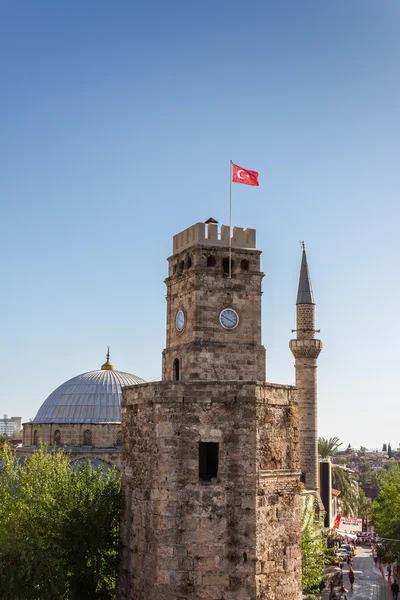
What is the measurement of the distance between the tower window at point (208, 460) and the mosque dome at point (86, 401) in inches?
637

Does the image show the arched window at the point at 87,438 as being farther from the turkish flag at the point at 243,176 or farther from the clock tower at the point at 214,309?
the turkish flag at the point at 243,176

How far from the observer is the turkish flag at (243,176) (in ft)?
64.7

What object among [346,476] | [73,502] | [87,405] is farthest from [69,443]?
[346,476]

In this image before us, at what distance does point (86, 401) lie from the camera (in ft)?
110

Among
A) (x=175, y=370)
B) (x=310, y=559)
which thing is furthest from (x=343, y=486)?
(x=175, y=370)

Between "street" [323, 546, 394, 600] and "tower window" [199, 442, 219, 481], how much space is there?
48.0 ft

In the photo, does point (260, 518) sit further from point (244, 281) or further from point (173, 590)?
point (244, 281)

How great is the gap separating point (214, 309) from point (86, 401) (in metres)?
16.4

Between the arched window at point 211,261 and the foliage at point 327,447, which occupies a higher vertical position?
the arched window at point 211,261

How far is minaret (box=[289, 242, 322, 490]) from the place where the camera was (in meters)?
35.6

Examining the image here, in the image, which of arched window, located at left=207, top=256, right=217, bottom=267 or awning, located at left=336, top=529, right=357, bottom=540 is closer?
arched window, located at left=207, top=256, right=217, bottom=267

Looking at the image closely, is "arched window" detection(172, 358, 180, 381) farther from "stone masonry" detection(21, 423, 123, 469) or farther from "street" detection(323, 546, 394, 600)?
"street" detection(323, 546, 394, 600)

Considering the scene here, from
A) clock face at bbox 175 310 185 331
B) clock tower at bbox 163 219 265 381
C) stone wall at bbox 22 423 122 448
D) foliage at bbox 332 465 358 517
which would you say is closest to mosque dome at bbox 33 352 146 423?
stone wall at bbox 22 423 122 448

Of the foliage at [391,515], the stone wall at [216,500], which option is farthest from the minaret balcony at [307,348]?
the stone wall at [216,500]
